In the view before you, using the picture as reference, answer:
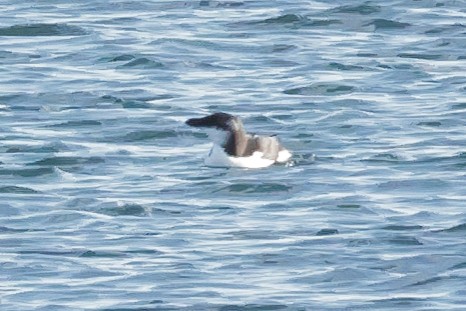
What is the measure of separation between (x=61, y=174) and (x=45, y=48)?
9.10m

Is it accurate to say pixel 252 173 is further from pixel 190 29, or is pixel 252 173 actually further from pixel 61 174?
pixel 190 29

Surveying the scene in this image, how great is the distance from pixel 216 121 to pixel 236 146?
14.7 inches

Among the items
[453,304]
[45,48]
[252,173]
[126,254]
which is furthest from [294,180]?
[45,48]

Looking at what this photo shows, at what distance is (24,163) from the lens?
22.5 metres

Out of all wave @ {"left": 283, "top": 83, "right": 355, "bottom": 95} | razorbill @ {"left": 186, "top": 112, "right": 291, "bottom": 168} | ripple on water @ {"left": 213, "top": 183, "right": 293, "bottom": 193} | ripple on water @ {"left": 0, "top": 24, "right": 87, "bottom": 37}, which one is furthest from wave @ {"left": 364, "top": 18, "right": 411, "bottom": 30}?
ripple on water @ {"left": 213, "top": 183, "right": 293, "bottom": 193}

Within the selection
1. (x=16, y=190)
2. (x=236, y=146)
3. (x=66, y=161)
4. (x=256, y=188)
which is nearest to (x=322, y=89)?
(x=236, y=146)

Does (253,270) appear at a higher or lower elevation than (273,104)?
higher

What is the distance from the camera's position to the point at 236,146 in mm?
22906

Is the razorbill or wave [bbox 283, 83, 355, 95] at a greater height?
the razorbill

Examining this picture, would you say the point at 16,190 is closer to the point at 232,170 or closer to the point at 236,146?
the point at 232,170

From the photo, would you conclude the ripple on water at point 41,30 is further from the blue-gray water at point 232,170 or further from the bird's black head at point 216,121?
the bird's black head at point 216,121

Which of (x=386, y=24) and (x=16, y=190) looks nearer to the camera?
(x=16, y=190)

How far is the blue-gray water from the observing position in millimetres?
17250

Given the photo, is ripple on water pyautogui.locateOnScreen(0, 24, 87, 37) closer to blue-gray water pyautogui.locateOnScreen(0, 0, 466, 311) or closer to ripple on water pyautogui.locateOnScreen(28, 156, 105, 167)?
blue-gray water pyautogui.locateOnScreen(0, 0, 466, 311)
